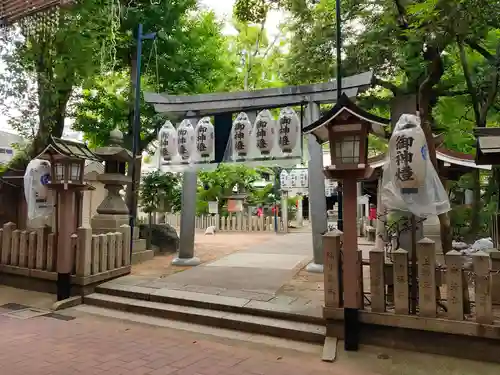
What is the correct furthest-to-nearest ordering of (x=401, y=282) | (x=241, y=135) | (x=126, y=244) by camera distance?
(x=241, y=135), (x=126, y=244), (x=401, y=282)

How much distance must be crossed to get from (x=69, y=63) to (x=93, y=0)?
1.73 metres

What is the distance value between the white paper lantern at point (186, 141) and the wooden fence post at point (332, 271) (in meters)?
4.89

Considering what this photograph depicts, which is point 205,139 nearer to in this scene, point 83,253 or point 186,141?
point 186,141

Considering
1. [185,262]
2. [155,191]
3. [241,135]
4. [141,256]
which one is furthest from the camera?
[155,191]

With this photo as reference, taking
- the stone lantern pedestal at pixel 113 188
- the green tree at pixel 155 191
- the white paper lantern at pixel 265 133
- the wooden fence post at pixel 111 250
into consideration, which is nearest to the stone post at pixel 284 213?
the green tree at pixel 155 191

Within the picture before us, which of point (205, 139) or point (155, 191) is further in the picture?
point (155, 191)

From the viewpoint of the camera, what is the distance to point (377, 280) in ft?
16.2

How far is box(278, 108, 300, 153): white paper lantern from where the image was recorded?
8.09 m

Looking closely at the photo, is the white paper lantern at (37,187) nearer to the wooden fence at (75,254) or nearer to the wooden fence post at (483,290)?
the wooden fence at (75,254)

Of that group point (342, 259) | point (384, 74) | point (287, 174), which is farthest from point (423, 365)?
point (287, 174)

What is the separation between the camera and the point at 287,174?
21.5 meters

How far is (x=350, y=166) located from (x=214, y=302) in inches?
131

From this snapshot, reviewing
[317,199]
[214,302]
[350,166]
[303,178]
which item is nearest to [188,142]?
[317,199]

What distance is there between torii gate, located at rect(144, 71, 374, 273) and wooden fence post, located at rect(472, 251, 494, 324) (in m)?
4.40
